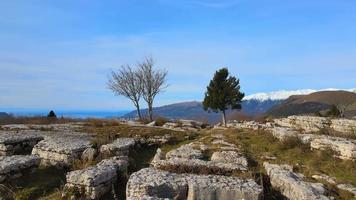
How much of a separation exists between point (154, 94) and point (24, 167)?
42417mm

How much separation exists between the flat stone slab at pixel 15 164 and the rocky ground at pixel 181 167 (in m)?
0.03

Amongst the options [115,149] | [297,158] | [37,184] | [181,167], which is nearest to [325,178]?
[297,158]

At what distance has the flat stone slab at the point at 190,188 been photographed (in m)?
11.6

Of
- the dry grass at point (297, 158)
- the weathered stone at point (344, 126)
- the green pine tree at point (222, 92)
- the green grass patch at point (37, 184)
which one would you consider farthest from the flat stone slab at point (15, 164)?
the green pine tree at point (222, 92)

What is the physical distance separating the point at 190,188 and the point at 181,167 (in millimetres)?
2217

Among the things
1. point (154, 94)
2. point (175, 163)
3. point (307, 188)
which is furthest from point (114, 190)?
point (154, 94)

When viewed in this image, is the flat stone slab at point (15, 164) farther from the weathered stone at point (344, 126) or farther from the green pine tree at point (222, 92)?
the green pine tree at point (222, 92)

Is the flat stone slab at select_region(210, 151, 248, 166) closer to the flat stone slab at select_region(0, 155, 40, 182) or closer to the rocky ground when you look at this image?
the rocky ground

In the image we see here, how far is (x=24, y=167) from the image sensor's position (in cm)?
1653

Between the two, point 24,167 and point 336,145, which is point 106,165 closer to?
point 24,167

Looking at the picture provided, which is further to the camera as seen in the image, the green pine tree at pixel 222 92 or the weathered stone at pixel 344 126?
the green pine tree at pixel 222 92

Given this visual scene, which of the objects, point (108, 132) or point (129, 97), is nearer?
point (108, 132)

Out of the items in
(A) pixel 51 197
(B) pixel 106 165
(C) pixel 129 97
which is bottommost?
(A) pixel 51 197

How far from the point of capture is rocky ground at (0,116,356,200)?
12.2 metres
